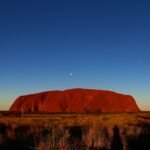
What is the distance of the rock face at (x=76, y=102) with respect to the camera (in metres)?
126

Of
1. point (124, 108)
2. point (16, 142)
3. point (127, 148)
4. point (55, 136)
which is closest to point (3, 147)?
point (16, 142)

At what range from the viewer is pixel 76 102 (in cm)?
12769

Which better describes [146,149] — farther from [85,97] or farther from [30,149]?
[85,97]

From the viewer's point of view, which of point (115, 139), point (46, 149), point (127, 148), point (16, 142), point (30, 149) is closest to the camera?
point (46, 149)

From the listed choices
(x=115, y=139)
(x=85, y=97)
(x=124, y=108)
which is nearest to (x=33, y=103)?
(x=85, y=97)

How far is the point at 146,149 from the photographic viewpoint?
11258mm

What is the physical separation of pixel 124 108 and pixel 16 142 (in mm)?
125354

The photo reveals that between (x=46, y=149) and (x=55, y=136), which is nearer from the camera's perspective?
(x=46, y=149)

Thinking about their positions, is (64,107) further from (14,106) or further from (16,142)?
(16,142)

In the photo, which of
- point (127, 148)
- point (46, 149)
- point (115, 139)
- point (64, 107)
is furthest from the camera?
point (64, 107)

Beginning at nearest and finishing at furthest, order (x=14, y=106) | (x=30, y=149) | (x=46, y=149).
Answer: (x=46, y=149) → (x=30, y=149) → (x=14, y=106)

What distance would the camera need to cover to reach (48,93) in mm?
135750

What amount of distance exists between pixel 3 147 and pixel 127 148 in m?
4.11

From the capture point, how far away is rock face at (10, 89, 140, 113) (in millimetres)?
126250
